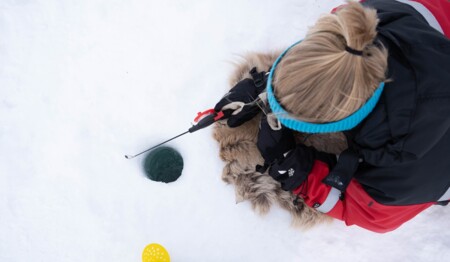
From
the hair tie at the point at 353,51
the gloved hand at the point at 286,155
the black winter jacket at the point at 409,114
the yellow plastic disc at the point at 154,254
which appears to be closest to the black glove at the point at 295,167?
the gloved hand at the point at 286,155

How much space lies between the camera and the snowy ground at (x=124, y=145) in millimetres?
1745

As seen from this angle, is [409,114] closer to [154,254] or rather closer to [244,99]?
[244,99]

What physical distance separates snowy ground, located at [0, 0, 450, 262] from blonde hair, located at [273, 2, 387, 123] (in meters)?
0.87

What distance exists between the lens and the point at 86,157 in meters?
1.76

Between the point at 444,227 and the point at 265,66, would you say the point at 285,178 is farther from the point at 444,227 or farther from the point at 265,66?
the point at 444,227

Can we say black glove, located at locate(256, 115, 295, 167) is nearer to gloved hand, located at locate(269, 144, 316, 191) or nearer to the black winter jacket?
gloved hand, located at locate(269, 144, 316, 191)

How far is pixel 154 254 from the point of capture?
5.55ft

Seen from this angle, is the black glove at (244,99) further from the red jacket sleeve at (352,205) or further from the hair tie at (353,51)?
the hair tie at (353,51)

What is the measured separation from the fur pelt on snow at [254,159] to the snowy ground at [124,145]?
0.17 metres

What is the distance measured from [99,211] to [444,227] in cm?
179

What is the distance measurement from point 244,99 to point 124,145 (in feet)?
2.43

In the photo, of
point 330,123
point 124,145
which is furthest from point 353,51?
point 124,145

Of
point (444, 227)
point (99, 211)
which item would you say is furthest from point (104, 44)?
point (444, 227)

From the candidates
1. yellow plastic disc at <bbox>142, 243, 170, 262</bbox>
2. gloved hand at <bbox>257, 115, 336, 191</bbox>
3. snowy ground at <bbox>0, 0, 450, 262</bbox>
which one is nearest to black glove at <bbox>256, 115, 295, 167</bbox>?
gloved hand at <bbox>257, 115, 336, 191</bbox>
